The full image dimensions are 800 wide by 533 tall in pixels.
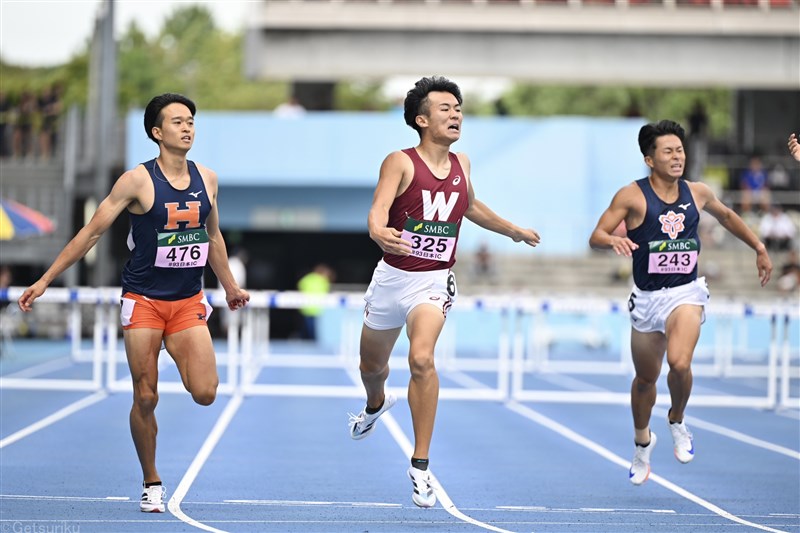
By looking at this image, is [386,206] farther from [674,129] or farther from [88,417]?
[88,417]

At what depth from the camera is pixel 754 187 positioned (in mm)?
31938

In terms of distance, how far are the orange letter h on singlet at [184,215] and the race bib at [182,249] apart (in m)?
0.04

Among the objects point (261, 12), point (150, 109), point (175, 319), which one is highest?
point (261, 12)

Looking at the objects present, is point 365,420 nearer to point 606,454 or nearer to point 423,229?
point 423,229

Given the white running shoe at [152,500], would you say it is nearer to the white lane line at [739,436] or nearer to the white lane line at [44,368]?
the white lane line at [739,436]

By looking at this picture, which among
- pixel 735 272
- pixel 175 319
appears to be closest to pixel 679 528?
pixel 175 319

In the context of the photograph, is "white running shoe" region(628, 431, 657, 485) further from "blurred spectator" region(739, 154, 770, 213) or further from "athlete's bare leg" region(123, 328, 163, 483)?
"blurred spectator" region(739, 154, 770, 213)

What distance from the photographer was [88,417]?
44.3ft

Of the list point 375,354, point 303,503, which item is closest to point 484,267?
point 375,354

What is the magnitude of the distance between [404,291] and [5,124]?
28413mm

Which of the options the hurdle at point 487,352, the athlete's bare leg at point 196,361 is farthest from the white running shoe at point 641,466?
the hurdle at point 487,352

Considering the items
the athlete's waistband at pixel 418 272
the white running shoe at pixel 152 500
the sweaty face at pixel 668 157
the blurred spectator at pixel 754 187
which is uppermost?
the blurred spectator at pixel 754 187

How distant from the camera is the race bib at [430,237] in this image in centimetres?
758

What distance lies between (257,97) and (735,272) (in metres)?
61.5
